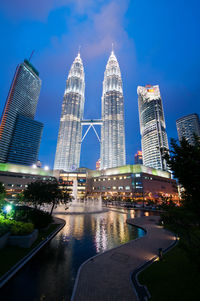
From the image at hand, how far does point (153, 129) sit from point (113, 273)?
184 m

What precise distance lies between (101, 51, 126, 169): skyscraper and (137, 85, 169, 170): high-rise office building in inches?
1676

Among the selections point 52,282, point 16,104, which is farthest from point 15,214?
point 16,104

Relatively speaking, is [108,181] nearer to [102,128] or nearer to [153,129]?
[102,128]

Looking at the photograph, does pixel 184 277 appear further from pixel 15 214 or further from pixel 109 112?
pixel 109 112

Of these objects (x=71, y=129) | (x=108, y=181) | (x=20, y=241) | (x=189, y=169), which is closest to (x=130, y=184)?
(x=108, y=181)

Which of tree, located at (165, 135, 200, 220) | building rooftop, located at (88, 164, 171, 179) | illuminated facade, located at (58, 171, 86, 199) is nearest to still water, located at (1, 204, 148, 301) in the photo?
tree, located at (165, 135, 200, 220)

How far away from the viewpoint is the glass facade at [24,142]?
159500 millimetres

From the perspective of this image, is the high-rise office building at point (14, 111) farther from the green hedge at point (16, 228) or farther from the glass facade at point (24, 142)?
the green hedge at point (16, 228)

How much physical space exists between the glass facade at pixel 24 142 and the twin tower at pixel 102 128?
40288 millimetres

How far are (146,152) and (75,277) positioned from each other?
18072cm

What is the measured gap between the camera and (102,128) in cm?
16325

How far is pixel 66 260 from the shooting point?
32.8 feet

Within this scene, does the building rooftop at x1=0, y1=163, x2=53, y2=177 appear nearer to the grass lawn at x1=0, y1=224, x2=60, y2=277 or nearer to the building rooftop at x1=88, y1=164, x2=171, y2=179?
the building rooftop at x1=88, y1=164, x2=171, y2=179

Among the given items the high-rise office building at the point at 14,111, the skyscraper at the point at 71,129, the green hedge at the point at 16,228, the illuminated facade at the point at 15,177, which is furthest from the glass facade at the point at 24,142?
the green hedge at the point at 16,228
